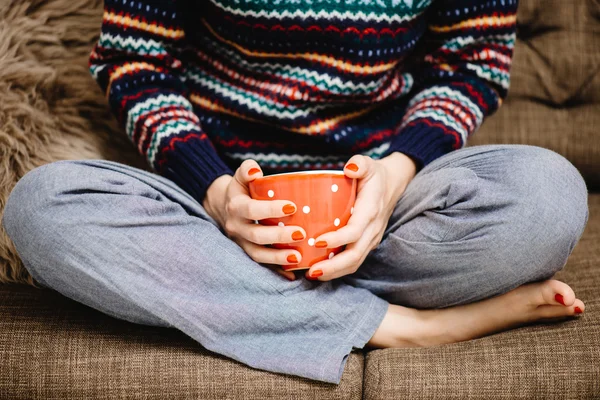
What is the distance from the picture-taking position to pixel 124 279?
2.32 ft

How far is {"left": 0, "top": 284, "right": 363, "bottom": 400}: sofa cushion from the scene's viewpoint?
2.33 feet

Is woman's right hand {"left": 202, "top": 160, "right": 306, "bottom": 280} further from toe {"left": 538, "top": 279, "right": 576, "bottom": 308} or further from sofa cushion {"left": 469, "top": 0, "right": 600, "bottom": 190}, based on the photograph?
sofa cushion {"left": 469, "top": 0, "right": 600, "bottom": 190}

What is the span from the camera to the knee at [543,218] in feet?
2.43

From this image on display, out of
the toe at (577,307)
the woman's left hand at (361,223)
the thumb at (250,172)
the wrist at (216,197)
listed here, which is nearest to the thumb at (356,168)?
the woman's left hand at (361,223)

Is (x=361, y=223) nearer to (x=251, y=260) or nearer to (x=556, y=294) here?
(x=251, y=260)

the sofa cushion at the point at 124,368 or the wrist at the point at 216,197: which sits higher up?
the wrist at the point at 216,197

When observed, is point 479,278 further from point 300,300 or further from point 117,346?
point 117,346

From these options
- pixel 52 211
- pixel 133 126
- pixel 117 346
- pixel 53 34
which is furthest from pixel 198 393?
pixel 53 34

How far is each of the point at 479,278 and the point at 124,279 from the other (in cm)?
44

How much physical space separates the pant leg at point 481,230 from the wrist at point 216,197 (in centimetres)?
22

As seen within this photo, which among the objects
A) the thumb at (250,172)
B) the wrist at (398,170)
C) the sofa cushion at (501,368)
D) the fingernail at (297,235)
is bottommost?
the sofa cushion at (501,368)

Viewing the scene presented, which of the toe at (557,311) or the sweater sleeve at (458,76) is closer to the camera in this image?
the toe at (557,311)

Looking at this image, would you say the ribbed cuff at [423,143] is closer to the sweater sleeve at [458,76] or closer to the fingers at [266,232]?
the sweater sleeve at [458,76]

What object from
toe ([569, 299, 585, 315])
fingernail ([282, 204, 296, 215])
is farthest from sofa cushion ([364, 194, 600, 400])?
fingernail ([282, 204, 296, 215])
